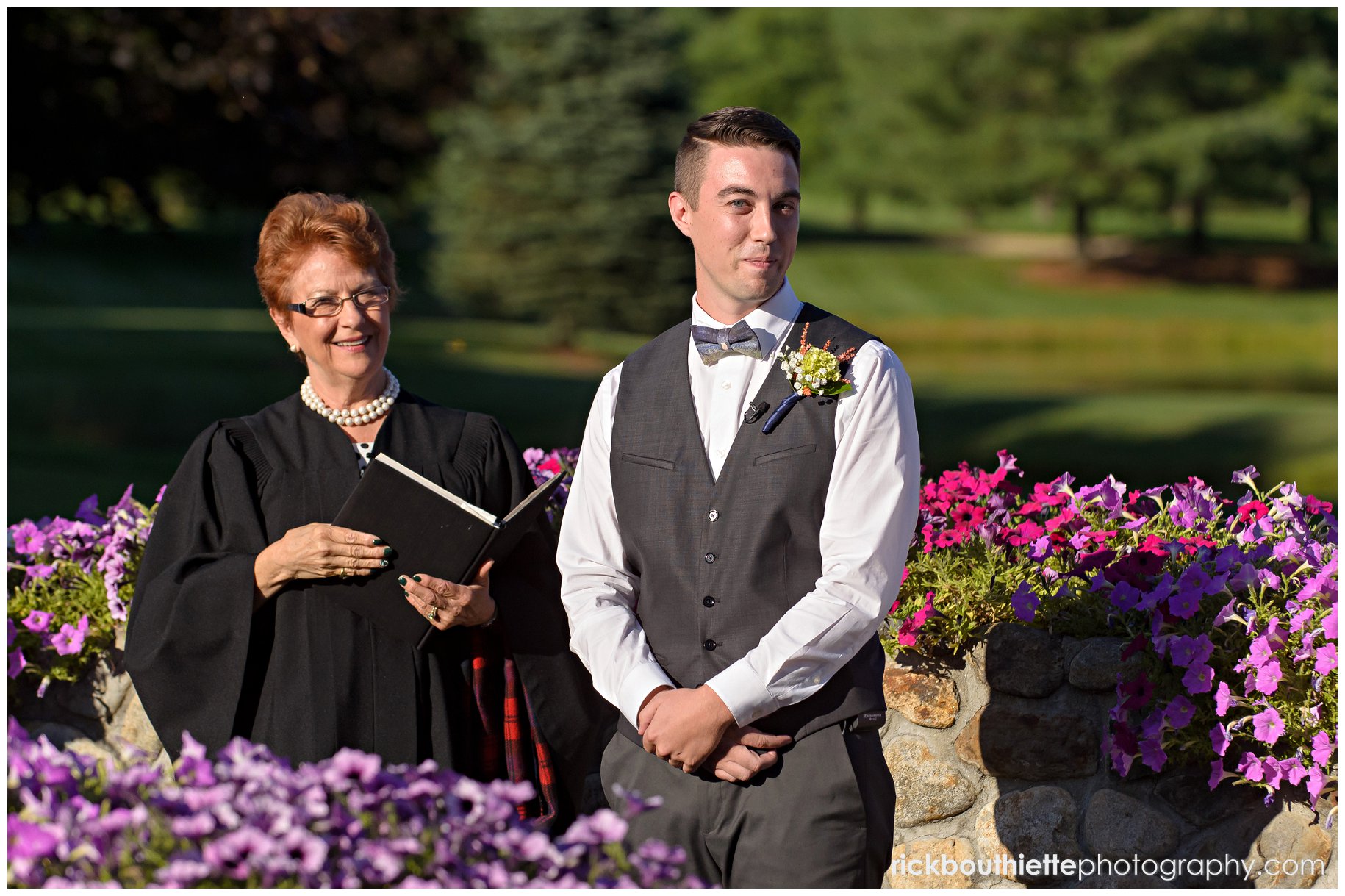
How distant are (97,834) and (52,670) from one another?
2.63 meters

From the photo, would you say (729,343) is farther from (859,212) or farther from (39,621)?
(859,212)

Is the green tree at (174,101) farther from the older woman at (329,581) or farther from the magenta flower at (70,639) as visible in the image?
the older woman at (329,581)

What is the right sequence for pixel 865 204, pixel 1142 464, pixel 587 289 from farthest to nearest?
pixel 865 204 < pixel 587 289 < pixel 1142 464

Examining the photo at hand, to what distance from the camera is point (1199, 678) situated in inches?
143

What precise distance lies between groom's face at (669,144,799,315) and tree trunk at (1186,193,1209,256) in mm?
27589

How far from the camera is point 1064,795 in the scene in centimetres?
393

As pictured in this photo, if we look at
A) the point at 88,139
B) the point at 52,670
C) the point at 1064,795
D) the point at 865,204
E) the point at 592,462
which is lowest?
the point at 1064,795

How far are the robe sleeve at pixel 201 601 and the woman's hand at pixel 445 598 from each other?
1.22ft

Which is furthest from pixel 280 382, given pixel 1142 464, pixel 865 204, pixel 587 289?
pixel 865 204

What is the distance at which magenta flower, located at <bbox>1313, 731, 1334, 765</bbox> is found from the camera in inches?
137

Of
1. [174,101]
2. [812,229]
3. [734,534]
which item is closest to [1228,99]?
[812,229]

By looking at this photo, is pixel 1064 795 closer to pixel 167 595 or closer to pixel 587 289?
pixel 167 595

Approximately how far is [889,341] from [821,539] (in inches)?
936

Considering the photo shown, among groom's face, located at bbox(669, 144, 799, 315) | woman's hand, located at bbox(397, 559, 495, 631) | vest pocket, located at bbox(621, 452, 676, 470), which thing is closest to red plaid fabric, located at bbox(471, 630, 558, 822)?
woman's hand, located at bbox(397, 559, 495, 631)
